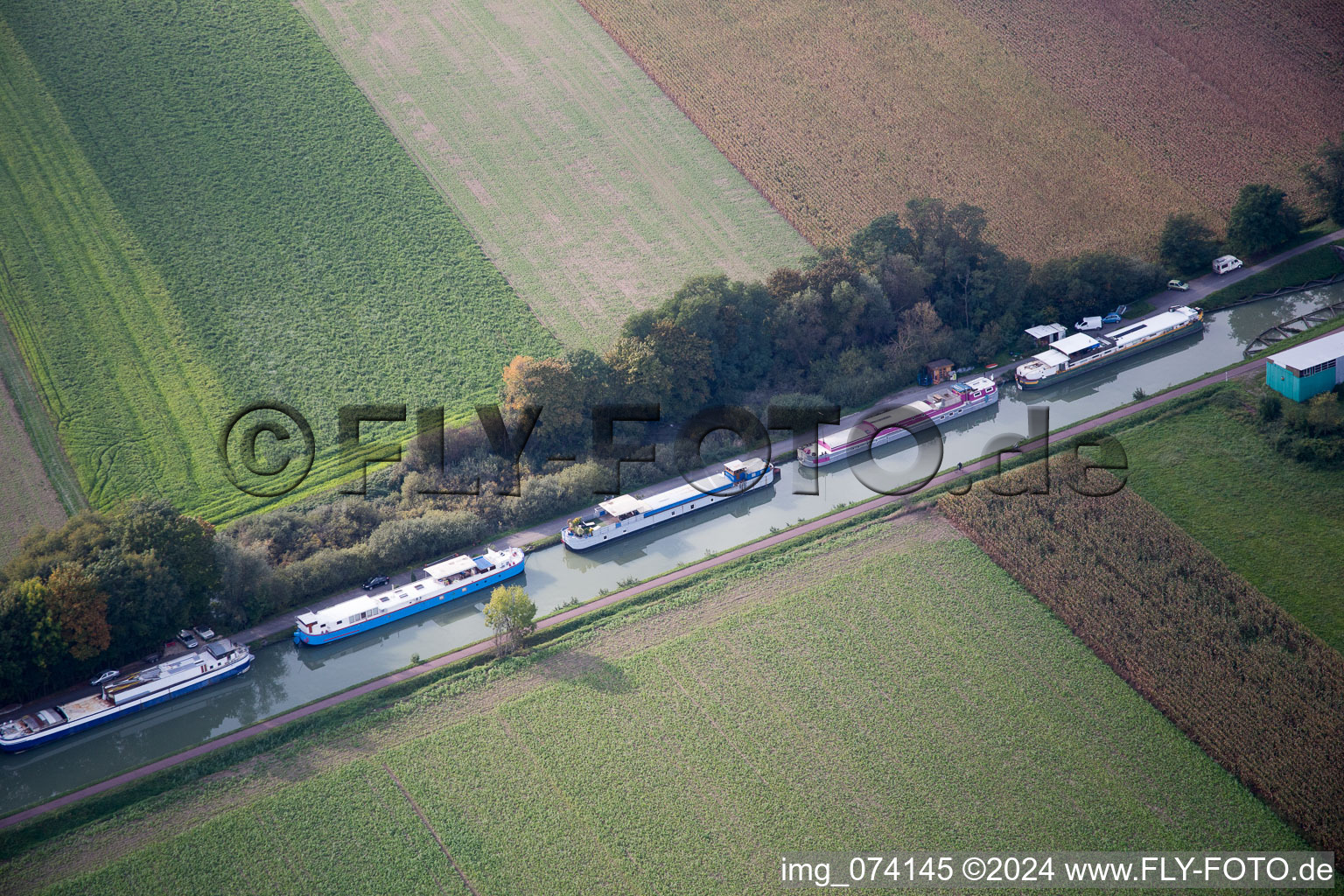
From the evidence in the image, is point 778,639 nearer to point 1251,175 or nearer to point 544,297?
point 544,297

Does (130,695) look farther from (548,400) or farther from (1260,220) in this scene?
(1260,220)

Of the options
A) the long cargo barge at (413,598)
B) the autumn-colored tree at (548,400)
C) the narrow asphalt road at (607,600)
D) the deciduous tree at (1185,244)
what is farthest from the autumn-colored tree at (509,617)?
the deciduous tree at (1185,244)

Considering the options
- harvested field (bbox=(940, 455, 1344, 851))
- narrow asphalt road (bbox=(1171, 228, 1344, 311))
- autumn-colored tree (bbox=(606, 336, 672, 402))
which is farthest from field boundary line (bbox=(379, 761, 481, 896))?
narrow asphalt road (bbox=(1171, 228, 1344, 311))

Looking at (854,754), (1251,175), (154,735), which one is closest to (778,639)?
(854,754)

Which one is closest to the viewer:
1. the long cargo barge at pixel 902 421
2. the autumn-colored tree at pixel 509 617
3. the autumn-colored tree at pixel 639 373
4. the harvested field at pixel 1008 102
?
the autumn-colored tree at pixel 509 617

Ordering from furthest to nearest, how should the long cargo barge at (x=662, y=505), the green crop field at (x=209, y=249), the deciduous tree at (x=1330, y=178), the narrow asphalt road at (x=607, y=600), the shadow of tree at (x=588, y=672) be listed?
the deciduous tree at (x=1330, y=178) < the green crop field at (x=209, y=249) < the long cargo barge at (x=662, y=505) < the shadow of tree at (x=588, y=672) < the narrow asphalt road at (x=607, y=600)

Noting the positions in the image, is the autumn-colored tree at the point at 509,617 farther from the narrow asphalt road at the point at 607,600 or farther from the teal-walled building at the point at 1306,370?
the teal-walled building at the point at 1306,370

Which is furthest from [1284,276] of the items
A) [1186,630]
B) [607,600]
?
[607,600]
